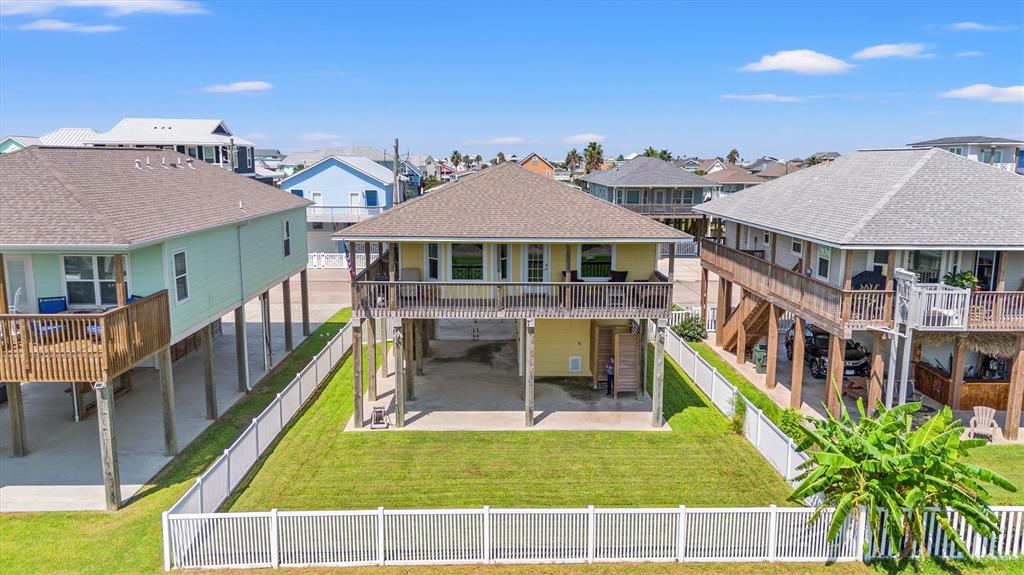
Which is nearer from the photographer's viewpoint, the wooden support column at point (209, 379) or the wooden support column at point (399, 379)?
the wooden support column at point (399, 379)

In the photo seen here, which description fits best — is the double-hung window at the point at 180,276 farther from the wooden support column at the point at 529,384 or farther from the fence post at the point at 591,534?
the fence post at the point at 591,534

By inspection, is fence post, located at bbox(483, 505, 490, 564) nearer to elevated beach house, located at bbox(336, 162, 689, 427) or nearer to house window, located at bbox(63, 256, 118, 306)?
elevated beach house, located at bbox(336, 162, 689, 427)

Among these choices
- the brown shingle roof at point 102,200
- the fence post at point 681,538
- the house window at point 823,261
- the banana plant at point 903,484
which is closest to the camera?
the banana plant at point 903,484

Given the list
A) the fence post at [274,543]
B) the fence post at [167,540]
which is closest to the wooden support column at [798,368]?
the fence post at [274,543]

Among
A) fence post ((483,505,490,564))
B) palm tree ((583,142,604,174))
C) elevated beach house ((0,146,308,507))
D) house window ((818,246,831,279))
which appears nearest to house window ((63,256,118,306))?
elevated beach house ((0,146,308,507))

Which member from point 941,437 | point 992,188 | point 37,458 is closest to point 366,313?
point 37,458

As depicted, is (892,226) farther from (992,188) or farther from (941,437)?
(941,437)
